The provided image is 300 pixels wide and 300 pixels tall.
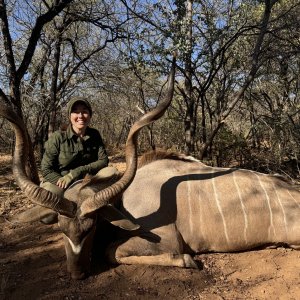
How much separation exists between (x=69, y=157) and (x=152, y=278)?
1180 millimetres

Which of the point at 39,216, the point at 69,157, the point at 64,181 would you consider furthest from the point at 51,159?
the point at 39,216

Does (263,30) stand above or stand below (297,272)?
above

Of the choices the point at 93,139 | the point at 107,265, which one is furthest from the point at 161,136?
the point at 107,265

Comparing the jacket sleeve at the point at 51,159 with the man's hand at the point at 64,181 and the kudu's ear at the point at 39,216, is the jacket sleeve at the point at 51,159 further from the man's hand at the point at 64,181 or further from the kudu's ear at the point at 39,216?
the kudu's ear at the point at 39,216

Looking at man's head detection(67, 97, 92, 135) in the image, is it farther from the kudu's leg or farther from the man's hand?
the kudu's leg

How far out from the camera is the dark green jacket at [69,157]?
3121 millimetres

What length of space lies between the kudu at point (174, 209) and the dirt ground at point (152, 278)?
0.09 m

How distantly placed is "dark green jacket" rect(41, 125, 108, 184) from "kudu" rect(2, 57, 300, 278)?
378 millimetres

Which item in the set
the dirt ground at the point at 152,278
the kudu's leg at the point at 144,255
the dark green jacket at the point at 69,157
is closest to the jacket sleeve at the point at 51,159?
the dark green jacket at the point at 69,157

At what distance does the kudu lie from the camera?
7.94ft

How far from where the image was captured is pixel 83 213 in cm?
239

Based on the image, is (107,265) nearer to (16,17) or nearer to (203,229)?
(203,229)

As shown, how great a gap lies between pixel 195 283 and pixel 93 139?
56.8 inches

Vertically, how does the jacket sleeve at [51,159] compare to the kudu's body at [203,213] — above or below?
above
